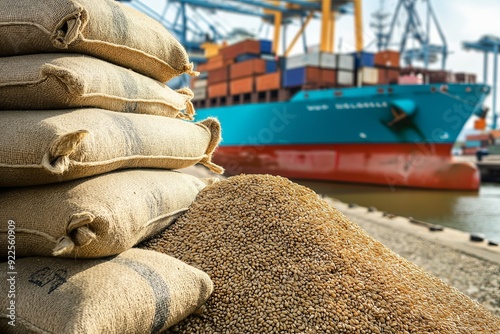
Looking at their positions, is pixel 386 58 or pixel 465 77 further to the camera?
pixel 386 58

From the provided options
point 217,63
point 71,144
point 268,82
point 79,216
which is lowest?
point 79,216

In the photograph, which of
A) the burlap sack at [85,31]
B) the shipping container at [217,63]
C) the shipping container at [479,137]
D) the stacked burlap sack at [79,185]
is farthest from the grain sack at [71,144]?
the shipping container at [479,137]

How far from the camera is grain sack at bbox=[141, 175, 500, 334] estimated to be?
6.02ft

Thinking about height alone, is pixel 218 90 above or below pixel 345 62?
below

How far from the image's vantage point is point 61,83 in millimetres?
1834

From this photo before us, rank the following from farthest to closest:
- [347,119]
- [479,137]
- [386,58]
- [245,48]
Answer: [479,137] → [245,48] → [386,58] → [347,119]

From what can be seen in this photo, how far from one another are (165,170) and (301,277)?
3.24 feet

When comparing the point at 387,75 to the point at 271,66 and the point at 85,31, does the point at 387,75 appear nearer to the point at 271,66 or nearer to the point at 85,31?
the point at 271,66

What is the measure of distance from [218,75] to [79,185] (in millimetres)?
21006

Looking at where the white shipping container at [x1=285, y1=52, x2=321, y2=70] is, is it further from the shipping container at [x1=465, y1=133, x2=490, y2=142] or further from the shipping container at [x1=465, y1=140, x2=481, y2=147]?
the shipping container at [x1=465, y1=140, x2=481, y2=147]

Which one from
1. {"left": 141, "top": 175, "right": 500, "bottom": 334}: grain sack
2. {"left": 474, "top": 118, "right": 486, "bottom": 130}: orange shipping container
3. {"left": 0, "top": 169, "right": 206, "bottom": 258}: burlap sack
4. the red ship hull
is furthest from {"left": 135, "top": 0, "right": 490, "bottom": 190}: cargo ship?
{"left": 0, "top": 169, "right": 206, "bottom": 258}: burlap sack

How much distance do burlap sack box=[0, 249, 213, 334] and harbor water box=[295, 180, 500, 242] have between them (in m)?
8.84

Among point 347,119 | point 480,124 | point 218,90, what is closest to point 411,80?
point 347,119

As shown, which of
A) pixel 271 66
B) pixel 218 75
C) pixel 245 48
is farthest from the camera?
pixel 218 75
